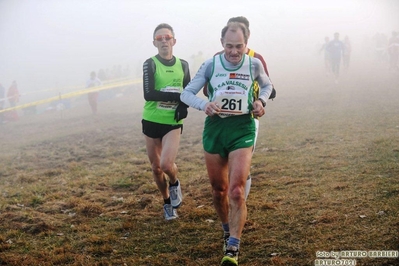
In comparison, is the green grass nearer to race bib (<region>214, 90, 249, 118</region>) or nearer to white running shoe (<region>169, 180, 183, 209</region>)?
white running shoe (<region>169, 180, 183, 209</region>)

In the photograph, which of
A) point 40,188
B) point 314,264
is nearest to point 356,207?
point 314,264

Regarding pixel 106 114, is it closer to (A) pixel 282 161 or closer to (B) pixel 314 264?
(A) pixel 282 161

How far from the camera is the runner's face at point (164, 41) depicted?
616cm

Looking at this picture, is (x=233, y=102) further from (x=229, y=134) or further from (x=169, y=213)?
(x=169, y=213)

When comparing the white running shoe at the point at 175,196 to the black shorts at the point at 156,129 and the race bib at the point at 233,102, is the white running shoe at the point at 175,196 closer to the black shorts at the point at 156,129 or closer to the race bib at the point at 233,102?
the black shorts at the point at 156,129

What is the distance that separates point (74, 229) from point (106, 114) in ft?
50.5

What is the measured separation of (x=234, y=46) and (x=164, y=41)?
5.63 feet

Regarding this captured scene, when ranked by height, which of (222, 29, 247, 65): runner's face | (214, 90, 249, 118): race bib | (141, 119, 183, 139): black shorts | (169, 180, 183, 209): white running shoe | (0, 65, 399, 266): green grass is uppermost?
(222, 29, 247, 65): runner's face

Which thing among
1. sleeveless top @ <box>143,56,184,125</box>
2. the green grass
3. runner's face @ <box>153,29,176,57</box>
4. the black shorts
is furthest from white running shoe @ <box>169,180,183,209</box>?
runner's face @ <box>153,29,176,57</box>

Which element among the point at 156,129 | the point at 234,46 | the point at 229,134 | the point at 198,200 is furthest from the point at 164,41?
the point at 198,200

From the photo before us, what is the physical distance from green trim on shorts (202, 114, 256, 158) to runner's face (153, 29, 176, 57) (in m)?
1.73

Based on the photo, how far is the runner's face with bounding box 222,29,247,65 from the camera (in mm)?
4652

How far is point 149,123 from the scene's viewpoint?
6160mm

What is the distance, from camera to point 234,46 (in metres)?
4.66
